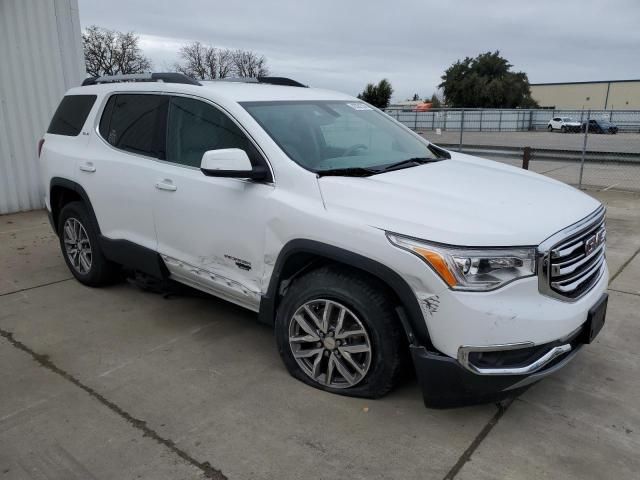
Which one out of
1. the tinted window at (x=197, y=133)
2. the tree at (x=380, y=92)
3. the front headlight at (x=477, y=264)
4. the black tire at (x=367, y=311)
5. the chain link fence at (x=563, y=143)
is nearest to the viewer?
the front headlight at (x=477, y=264)

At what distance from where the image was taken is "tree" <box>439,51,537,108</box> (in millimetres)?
71875

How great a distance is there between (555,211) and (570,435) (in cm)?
121

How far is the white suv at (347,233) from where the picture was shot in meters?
2.61

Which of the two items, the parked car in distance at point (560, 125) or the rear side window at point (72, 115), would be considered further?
the parked car in distance at point (560, 125)

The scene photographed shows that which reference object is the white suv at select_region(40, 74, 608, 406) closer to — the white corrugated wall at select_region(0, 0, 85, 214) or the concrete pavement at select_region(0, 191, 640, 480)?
the concrete pavement at select_region(0, 191, 640, 480)

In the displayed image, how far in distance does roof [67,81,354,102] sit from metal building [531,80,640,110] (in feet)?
253

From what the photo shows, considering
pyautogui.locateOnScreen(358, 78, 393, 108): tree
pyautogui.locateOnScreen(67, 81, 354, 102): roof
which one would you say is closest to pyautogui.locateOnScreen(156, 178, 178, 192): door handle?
pyautogui.locateOnScreen(67, 81, 354, 102): roof

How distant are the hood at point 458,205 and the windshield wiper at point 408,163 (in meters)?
0.07

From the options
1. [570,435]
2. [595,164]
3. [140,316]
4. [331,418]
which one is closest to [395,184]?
[331,418]

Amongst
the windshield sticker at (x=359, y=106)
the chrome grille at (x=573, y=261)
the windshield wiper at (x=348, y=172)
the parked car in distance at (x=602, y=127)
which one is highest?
the windshield sticker at (x=359, y=106)

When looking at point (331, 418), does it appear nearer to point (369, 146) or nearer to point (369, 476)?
point (369, 476)

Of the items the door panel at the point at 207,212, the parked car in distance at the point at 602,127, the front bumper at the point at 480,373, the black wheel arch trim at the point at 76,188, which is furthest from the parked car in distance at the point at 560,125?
the front bumper at the point at 480,373

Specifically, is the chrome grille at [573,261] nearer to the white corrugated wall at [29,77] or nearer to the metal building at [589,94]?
the white corrugated wall at [29,77]

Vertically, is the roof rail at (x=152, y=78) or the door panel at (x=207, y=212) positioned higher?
the roof rail at (x=152, y=78)
